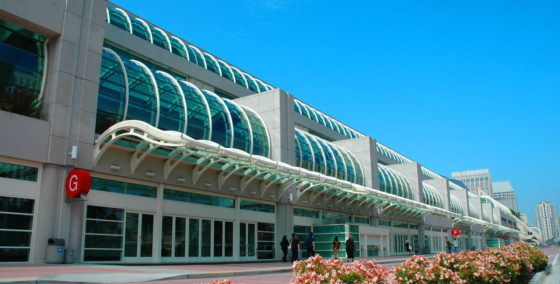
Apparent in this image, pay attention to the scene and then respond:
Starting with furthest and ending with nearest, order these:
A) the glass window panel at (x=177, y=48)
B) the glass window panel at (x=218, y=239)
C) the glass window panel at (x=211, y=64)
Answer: the glass window panel at (x=211, y=64)
the glass window panel at (x=177, y=48)
the glass window panel at (x=218, y=239)

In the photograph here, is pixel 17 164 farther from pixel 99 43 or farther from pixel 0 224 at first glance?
pixel 99 43

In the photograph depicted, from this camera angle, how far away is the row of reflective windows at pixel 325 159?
32188mm

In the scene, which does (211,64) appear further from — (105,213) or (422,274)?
(422,274)

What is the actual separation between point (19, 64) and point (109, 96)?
3.52 meters

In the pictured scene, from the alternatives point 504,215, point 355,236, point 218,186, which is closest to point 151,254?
point 218,186

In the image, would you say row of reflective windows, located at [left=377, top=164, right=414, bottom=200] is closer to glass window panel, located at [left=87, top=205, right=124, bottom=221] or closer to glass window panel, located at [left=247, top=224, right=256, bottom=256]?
glass window panel, located at [left=247, top=224, right=256, bottom=256]

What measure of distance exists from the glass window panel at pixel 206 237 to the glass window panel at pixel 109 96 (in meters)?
7.36

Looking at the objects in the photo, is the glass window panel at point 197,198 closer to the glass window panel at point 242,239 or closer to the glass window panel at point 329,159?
the glass window panel at point 242,239

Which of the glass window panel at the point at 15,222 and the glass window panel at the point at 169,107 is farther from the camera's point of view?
the glass window panel at the point at 169,107

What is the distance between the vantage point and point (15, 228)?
1591 cm

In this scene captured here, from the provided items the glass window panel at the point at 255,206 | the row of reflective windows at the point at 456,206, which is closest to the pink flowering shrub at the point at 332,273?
the glass window panel at the point at 255,206

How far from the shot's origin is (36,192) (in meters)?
16.6

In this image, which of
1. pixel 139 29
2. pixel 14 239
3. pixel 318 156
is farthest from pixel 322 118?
pixel 14 239

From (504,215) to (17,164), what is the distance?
4415 inches
